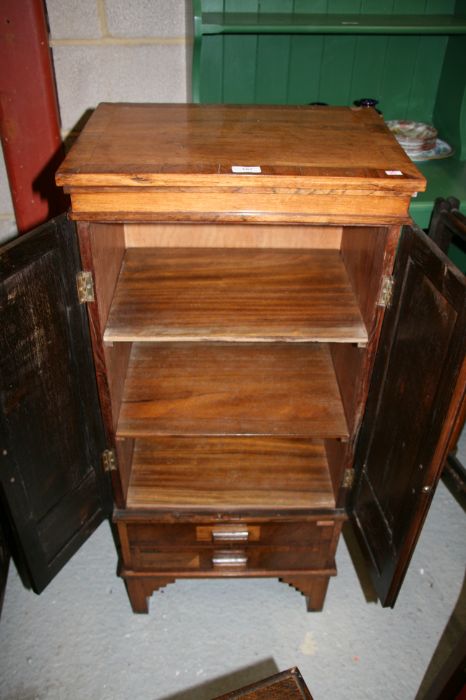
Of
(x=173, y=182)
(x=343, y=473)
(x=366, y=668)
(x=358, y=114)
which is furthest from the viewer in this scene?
(x=366, y=668)

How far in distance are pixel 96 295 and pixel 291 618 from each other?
4.03 ft

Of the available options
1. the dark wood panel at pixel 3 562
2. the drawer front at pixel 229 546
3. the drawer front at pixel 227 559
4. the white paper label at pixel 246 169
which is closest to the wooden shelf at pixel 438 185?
the white paper label at pixel 246 169

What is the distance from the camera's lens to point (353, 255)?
4.88 feet

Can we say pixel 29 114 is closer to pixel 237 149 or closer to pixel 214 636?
A: pixel 237 149

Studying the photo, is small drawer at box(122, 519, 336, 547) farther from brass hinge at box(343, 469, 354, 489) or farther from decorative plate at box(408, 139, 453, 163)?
decorative plate at box(408, 139, 453, 163)

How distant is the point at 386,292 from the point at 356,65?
100 centimetres

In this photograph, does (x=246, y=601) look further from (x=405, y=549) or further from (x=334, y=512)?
(x=405, y=549)

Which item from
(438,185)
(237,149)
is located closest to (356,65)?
(438,185)

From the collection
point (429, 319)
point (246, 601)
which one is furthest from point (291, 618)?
point (429, 319)

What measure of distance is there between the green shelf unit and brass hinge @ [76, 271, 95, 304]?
2.49 ft

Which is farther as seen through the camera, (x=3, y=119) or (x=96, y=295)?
(x=3, y=119)

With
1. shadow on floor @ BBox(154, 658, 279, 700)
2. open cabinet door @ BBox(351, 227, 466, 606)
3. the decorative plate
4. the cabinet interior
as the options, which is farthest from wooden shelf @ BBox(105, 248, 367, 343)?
shadow on floor @ BBox(154, 658, 279, 700)

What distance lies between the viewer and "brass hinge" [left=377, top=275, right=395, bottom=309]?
124 cm

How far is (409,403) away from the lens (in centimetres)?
128
